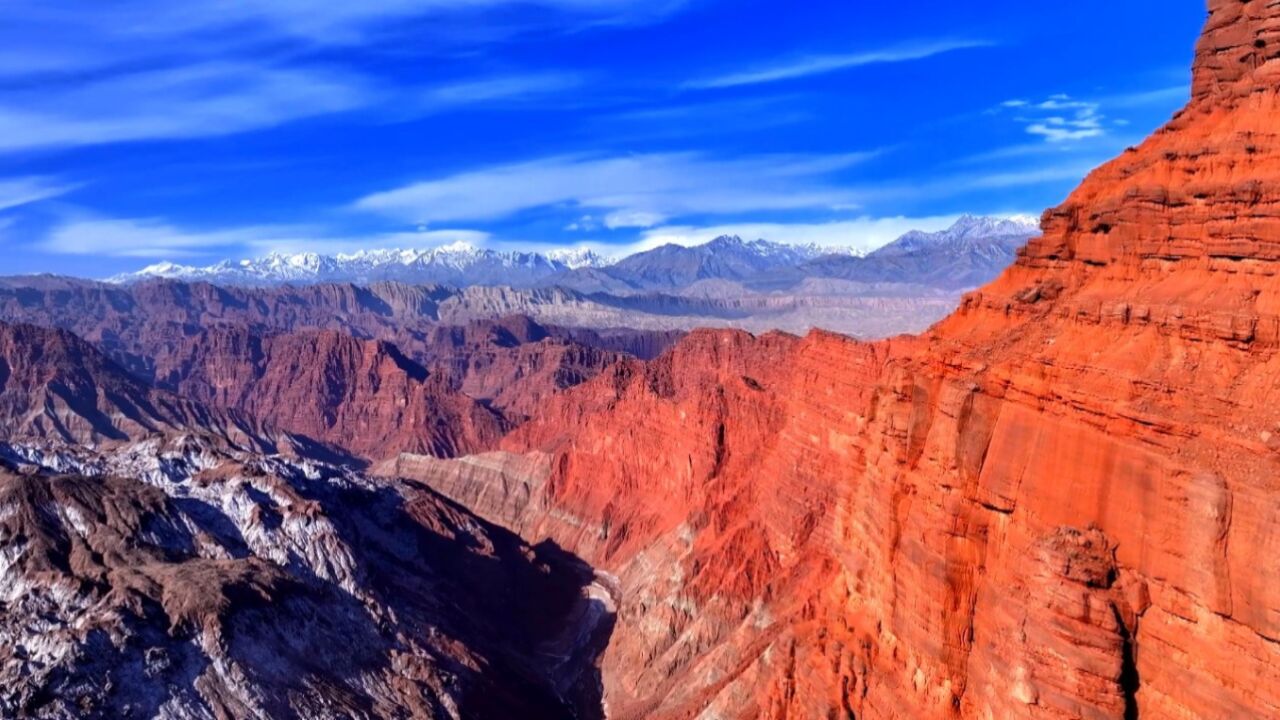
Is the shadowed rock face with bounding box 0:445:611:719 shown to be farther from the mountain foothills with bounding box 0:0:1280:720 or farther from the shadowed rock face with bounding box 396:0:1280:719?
the shadowed rock face with bounding box 396:0:1280:719

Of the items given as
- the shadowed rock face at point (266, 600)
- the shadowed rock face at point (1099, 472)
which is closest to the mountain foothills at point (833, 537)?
the shadowed rock face at point (1099, 472)

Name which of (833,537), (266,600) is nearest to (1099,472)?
(833,537)

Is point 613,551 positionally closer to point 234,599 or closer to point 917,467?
point 234,599

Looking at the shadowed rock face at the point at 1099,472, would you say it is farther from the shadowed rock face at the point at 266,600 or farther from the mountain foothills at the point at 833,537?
the shadowed rock face at the point at 266,600

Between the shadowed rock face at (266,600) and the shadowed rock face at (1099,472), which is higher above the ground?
the shadowed rock face at (1099,472)

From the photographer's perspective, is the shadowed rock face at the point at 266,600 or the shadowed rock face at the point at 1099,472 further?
the shadowed rock face at the point at 266,600

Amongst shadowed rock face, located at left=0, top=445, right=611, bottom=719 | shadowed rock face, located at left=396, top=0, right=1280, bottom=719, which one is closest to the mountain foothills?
shadowed rock face, located at left=396, top=0, right=1280, bottom=719

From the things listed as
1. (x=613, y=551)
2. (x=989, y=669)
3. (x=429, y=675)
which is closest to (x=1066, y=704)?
(x=989, y=669)
